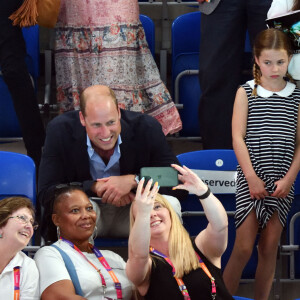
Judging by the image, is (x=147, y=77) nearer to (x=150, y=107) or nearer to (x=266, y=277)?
(x=150, y=107)

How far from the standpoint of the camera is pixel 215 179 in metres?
3.31

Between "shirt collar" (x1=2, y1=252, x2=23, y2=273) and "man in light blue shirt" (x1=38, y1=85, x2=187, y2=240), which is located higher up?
"man in light blue shirt" (x1=38, y1=85, x2=187, y2=240)

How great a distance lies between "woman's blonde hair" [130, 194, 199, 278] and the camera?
8.47 feet

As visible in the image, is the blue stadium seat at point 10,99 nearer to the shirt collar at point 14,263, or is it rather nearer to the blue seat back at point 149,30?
the blue seat back at point 149,30

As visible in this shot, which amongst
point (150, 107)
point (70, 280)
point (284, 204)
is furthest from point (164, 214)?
point (150, 107)

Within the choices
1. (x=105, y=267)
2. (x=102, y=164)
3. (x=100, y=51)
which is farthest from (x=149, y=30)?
(x=105, y=267)

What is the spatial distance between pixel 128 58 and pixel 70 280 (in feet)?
4.82

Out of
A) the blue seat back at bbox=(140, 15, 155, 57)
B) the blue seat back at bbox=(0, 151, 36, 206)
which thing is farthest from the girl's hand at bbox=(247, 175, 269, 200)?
the blue seat back at bbox=(140, 15, 155, 57)

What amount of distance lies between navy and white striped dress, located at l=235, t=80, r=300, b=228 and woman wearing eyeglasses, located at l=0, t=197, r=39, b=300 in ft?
2.91

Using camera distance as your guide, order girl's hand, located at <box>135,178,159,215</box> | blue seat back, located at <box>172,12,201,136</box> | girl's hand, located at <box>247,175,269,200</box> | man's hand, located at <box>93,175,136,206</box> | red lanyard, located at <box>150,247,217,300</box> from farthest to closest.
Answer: blue seat back, located at <box>172,12,201,136</box> → girl's hand, located at <box>247,175,269,200</box> → man's hand, located at <box>93,175,136,206</box> → red lanyard, located at <box>150,247,217,300</box> → girl's hand, located at <box>135,178,159,215</box>

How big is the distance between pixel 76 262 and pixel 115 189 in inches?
13.5

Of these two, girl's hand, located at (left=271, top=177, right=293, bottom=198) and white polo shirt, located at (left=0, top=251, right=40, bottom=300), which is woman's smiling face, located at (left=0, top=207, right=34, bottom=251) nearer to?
white polo shirt, located at (left=0, top=251, right=40, bottom=300)

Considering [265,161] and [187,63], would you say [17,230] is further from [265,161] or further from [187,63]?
[187,63]

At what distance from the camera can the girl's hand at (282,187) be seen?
10.1ft
